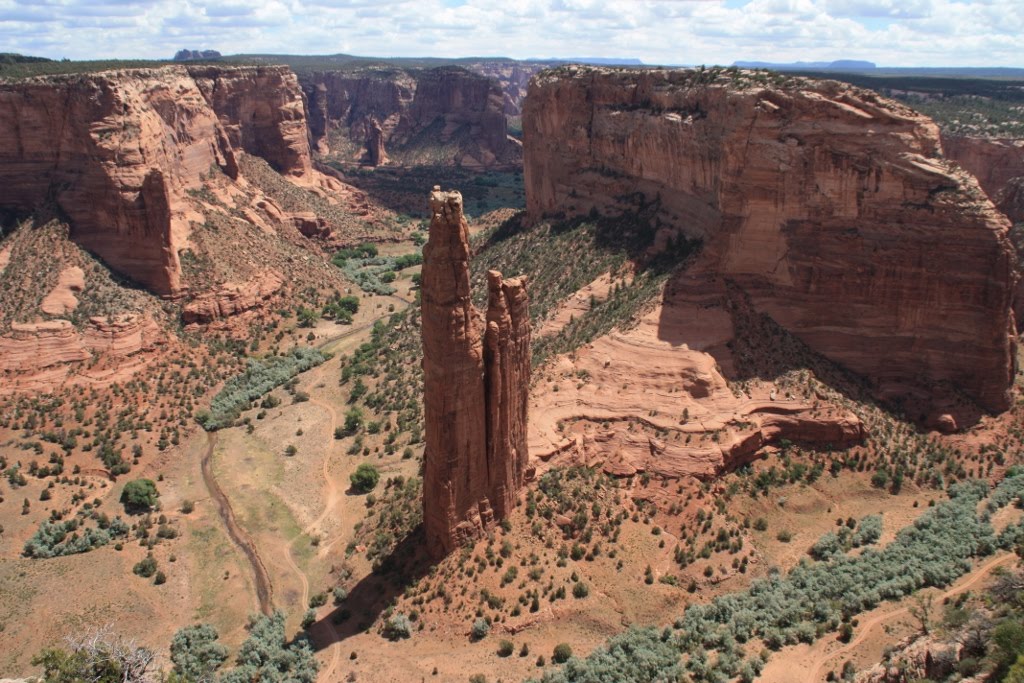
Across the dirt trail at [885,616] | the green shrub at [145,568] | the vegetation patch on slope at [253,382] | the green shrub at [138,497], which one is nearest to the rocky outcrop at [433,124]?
the vegetation patch on slope at [253,382]

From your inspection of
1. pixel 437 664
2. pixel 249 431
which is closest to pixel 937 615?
pixel 437 664

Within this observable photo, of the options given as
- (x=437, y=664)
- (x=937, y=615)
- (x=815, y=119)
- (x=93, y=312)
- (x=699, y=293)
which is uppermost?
(x=815, y=119)

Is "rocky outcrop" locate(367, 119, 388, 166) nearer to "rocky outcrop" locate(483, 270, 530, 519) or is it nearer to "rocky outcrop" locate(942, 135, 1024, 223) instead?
"rocky outcrop" locate(942, 135, 1024, 223)

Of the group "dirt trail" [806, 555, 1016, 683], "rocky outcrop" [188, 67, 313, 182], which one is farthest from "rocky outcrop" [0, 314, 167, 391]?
"dirt trail" [806, 555, 1016, 683]

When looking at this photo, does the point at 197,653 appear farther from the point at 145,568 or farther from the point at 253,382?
→ the point at 253,382

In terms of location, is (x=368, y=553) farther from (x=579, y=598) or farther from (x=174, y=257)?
(x=174, y=257)

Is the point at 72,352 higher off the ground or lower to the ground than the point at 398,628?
higher

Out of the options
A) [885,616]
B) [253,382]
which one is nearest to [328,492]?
[253,382]
